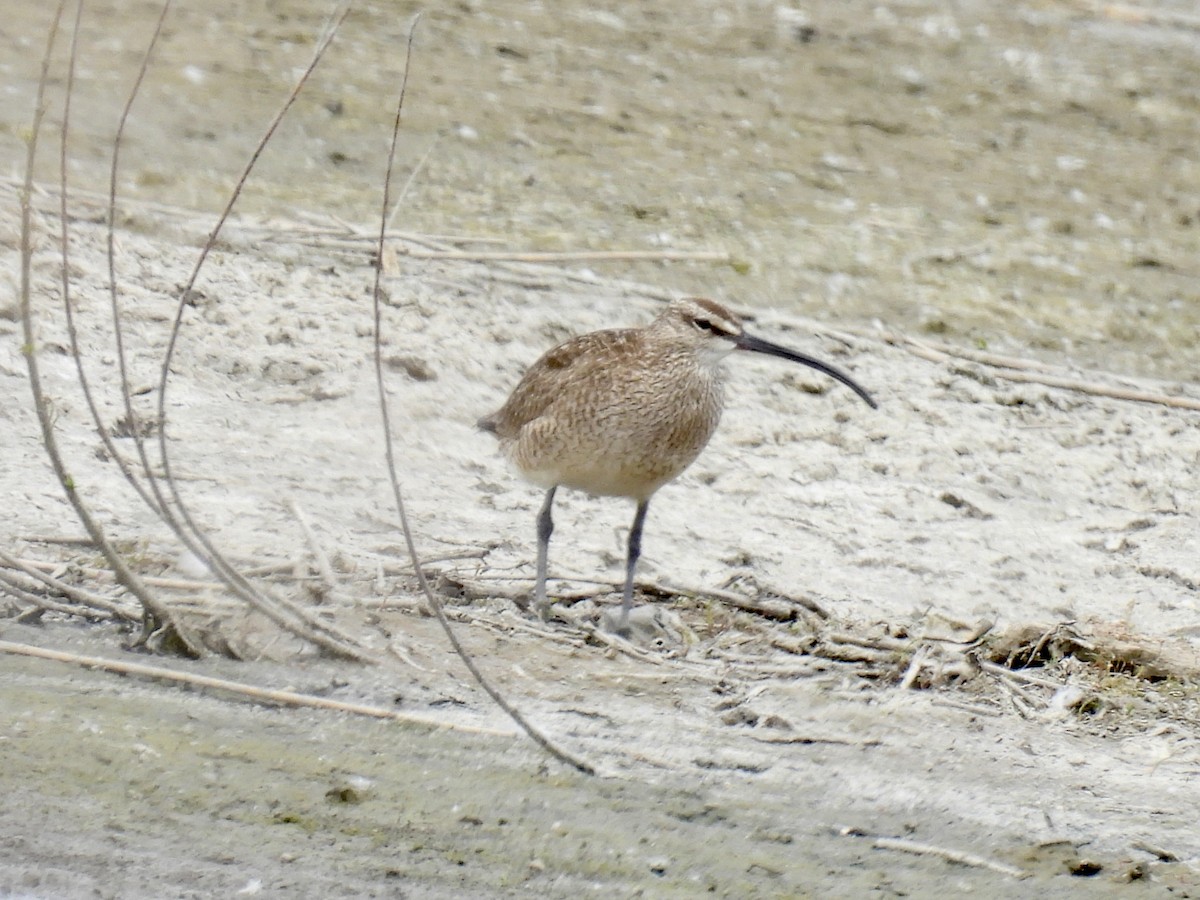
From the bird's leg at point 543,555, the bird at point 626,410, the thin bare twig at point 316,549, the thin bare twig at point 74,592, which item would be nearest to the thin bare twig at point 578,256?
the thin bare twig at point 316,549

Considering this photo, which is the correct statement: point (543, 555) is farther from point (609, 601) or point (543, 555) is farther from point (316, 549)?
point (316, 549)

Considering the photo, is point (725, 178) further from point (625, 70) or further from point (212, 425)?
point (212, 425)

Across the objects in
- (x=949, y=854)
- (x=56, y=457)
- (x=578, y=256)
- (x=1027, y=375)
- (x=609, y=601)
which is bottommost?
(x=609, y=601)

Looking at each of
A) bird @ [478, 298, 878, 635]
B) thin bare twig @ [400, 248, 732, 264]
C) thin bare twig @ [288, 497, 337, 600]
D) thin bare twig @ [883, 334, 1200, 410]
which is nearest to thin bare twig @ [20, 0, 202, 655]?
thin bare twig @ [288, 497, 337, 600]

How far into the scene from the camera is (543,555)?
6.54 meters

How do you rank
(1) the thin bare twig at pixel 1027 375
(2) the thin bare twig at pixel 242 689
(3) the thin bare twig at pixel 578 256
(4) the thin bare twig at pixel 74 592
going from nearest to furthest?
(2) the thin bare twig at pixel 242 689 → (4) the thin bare twig at pixel 74 592 → (1) the thin bare twig at pixel 1027 375 → (3) the thin bare twig at pixel 578 256

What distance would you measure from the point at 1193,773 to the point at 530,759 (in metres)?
1.97

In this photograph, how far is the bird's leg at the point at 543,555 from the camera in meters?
6.48

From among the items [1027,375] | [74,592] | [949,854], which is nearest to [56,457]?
[74,592]

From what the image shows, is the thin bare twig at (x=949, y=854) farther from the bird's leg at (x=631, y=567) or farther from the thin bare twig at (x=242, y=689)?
the bird's leg at (x=631, y=567)

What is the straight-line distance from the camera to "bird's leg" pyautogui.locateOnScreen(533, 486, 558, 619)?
21.3 ft

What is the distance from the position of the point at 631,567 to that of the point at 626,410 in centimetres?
57

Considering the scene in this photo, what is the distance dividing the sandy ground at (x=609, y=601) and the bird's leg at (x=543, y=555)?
0.11 meters

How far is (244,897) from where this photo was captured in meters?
4.61
